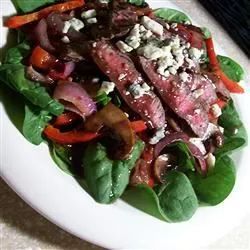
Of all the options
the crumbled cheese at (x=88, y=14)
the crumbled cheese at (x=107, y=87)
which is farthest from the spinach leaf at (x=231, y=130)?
the crumbled cheese at (x=88, y=14)

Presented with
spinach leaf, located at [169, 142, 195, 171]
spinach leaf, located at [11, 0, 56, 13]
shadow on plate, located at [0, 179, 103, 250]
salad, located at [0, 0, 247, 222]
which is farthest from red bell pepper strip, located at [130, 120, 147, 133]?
spinach leaf, located at [11, 0, 56, 13]

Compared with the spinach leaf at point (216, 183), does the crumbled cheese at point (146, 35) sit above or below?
above

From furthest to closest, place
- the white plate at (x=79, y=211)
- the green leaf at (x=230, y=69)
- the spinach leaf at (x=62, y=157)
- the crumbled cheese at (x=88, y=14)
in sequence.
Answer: the green leaf at (x=230, y=69) < the crumbled cheese at (x=88, y=14) < the spinach leaf at (x=62, y=157) < the white plate at (x=79, y=211)

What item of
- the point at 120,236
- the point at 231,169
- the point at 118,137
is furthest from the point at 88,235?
the point at 231,169

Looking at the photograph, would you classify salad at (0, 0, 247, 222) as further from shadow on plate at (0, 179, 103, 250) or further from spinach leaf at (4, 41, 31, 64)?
shadow on plate at (0, 179, 103, 250)

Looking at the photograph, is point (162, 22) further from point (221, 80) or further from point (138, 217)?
point (138, 217)

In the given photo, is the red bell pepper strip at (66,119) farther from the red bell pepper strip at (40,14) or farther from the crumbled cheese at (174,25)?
the crumbled cheese at (174,25)

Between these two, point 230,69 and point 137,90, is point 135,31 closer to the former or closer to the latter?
point 137,90
